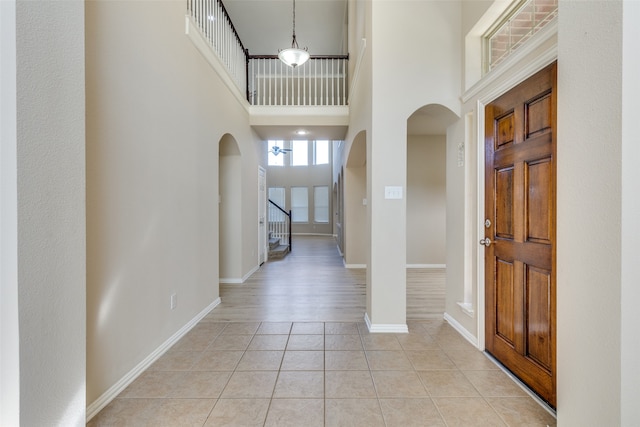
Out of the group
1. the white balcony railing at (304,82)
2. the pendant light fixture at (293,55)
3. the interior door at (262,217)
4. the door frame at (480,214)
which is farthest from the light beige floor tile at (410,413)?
the interior door at (262,217)

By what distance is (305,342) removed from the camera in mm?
2631

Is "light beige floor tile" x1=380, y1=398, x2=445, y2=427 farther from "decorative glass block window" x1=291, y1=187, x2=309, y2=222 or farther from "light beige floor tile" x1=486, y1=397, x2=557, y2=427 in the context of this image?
"decorative glass block window" x1=291, y1=187, x2=309, y2=222

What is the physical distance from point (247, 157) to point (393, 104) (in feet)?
9.74

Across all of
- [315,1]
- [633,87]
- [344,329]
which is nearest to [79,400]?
[344,329]

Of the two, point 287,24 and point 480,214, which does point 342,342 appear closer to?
point 480,214

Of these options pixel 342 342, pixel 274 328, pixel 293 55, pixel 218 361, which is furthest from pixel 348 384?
pixel 293 55

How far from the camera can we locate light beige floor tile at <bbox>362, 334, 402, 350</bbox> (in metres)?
2.54

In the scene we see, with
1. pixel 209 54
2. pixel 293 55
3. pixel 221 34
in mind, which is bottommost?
pixel 209 54

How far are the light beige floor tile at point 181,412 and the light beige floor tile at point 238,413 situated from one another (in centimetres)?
5

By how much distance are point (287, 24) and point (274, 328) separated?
5.67 metres

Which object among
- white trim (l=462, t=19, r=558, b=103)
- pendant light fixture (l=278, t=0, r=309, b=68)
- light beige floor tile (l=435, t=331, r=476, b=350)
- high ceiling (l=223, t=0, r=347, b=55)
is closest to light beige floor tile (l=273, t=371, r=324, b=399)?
light beige floor tile (l=435, t=331, r=476, b=350)

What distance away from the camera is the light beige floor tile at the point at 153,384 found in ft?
6.24

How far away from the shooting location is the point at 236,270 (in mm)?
4766

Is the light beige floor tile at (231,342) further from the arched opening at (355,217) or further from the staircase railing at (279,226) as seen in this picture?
the staircase railing at (279,226)
